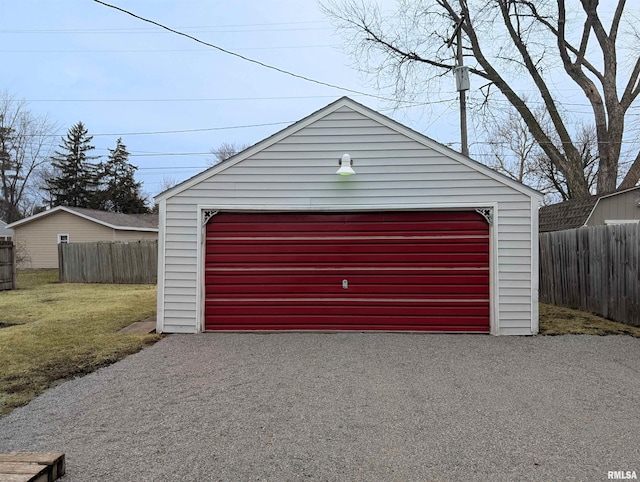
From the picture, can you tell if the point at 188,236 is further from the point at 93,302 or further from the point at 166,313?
the point at 93,302

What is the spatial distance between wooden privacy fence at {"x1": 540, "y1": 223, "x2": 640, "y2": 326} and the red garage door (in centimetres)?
264

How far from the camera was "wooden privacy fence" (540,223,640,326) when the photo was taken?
730 centimetres

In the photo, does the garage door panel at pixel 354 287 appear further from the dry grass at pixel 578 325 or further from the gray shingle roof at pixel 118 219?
the gray shingle roof at pixel 118 219

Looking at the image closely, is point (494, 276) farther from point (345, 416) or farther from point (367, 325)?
point (345, 416)

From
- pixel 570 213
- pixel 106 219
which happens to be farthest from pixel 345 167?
pixel 106 219

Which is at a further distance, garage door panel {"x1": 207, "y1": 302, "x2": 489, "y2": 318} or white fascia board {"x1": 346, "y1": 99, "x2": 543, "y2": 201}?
garage door panel {"x1": 207, "y1": 302, "x2": 489, "y2": 318}

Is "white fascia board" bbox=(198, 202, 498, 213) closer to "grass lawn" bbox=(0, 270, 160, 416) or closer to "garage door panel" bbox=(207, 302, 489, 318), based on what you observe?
"garage door panel" bbox=(207, 302, 489, 318)

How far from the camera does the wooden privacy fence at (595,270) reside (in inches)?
287

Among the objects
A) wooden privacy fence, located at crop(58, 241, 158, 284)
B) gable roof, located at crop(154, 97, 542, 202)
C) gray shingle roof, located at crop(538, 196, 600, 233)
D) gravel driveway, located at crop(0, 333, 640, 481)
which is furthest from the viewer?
wooden privacy fence, located at crop(58, 241, 158, 284)

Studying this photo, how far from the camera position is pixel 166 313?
7008 mm

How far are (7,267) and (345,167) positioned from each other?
12.6m

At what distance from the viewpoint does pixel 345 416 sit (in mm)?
3633

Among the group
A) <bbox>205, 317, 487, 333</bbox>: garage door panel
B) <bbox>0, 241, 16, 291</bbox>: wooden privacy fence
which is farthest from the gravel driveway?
<bbox>0, 241, 16, 291</bbox>: wooden privacy fence

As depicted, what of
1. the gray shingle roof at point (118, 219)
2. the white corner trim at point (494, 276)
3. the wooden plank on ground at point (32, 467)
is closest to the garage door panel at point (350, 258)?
the white corner trim at point (494, 276)
